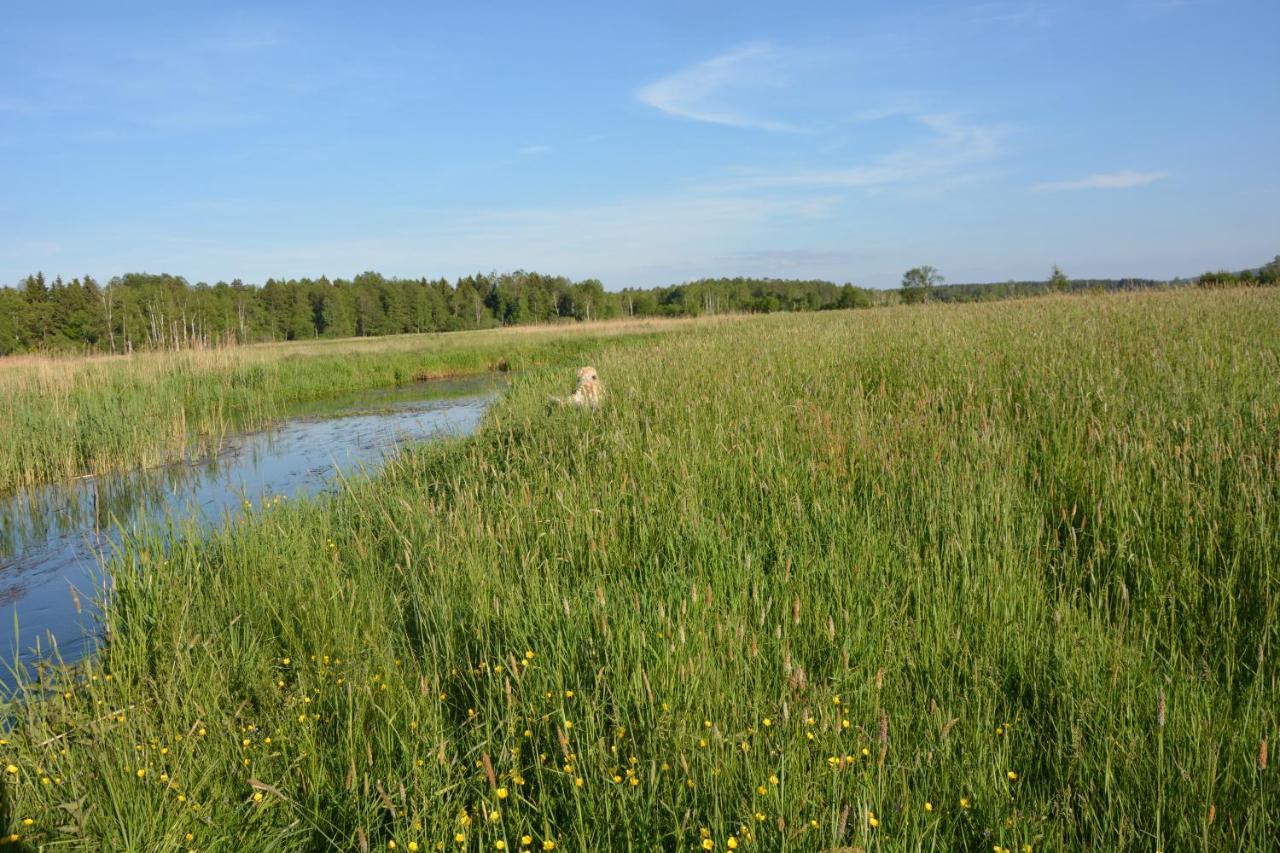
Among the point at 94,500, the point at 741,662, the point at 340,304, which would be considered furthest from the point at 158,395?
the point at 340,304

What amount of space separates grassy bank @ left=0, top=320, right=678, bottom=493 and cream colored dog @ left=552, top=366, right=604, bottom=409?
733 centimetres

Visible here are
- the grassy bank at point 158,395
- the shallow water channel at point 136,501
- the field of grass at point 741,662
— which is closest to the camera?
the field of grass at point 741,662

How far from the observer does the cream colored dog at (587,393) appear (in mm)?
8352

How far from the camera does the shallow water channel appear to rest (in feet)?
17.5

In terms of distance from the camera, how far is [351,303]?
258ft

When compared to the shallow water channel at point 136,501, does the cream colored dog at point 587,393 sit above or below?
above

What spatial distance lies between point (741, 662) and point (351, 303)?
83.6m

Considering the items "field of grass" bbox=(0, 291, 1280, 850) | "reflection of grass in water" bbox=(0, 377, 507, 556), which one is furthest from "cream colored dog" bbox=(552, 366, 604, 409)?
"field of grass" bbox=(0, 291, 1280, 850)

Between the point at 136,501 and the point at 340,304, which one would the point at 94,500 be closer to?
the point at 136,501

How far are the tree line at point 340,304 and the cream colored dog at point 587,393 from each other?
122ft

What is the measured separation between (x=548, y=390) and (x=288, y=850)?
31.0ft

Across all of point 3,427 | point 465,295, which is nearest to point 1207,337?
point 3,427

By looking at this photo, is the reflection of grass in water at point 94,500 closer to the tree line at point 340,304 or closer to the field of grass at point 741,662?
the field of grass at point 741,662

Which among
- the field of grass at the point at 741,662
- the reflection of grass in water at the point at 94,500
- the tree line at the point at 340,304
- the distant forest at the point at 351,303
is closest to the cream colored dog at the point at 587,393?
the reflection of grass in water at the point at 94,500
